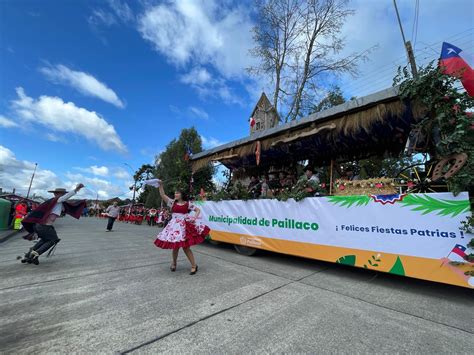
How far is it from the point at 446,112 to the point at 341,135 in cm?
232

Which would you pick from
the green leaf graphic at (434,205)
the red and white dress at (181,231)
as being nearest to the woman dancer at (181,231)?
the red and white dress at (181,231)

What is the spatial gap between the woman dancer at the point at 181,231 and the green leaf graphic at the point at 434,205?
3.52m

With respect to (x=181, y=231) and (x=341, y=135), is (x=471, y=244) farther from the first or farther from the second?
(x=181, y=231)

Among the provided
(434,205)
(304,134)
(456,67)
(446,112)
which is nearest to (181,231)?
(304,134)

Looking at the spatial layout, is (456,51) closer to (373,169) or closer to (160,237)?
(373,169)

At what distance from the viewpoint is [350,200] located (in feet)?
14.2

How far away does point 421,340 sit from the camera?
2230mm

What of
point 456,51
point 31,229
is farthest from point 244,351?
point 456,51

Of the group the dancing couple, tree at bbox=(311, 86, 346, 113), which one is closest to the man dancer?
the dancing couple

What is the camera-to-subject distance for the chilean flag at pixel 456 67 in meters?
3.69

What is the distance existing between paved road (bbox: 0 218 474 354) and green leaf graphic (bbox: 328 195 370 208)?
4.34 feet

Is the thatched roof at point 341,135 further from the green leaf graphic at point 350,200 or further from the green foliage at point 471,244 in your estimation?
the green foliage at point 471,244

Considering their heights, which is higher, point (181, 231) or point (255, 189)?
point (255, 189)

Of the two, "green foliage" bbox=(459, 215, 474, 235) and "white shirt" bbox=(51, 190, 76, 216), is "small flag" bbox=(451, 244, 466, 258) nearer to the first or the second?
"green foliage" bbox=(459, 215, 474, 235)
